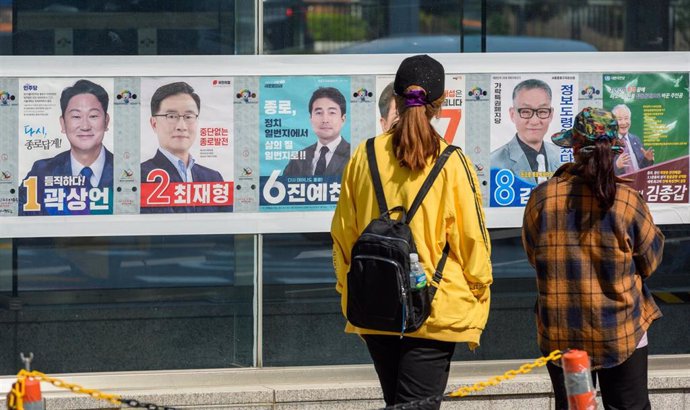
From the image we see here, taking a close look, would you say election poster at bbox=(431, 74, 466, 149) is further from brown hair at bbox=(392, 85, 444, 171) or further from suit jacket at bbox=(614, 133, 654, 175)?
brown hair at bbox=(392, 85, 444, 171)

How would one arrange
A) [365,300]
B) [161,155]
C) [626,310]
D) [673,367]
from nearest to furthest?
[365,300] → [626,310] → [161,155] → [673,367]

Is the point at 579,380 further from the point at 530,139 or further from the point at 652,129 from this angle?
the point at 652,129

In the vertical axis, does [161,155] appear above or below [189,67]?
below

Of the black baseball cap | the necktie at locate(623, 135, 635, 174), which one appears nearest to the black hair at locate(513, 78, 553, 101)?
the necktie at locate(623, 135, 635, 174)

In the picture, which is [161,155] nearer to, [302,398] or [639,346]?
[302,398]

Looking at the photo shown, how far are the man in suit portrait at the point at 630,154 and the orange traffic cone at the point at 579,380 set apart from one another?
120 inches

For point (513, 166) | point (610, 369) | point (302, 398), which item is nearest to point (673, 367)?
point (513, 166)

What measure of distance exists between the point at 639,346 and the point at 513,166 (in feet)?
7.70

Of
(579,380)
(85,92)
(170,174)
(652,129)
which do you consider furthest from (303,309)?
(579,380)

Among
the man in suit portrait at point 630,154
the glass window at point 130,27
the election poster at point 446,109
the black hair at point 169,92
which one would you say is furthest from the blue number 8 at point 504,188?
the black hair at point 169,92

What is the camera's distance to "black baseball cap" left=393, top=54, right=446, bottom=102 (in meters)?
4.52

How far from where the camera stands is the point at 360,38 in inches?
272

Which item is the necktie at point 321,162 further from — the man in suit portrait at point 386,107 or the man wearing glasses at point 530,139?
the man wearing glasses at point 530,139

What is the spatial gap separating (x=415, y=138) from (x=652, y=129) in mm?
3036
